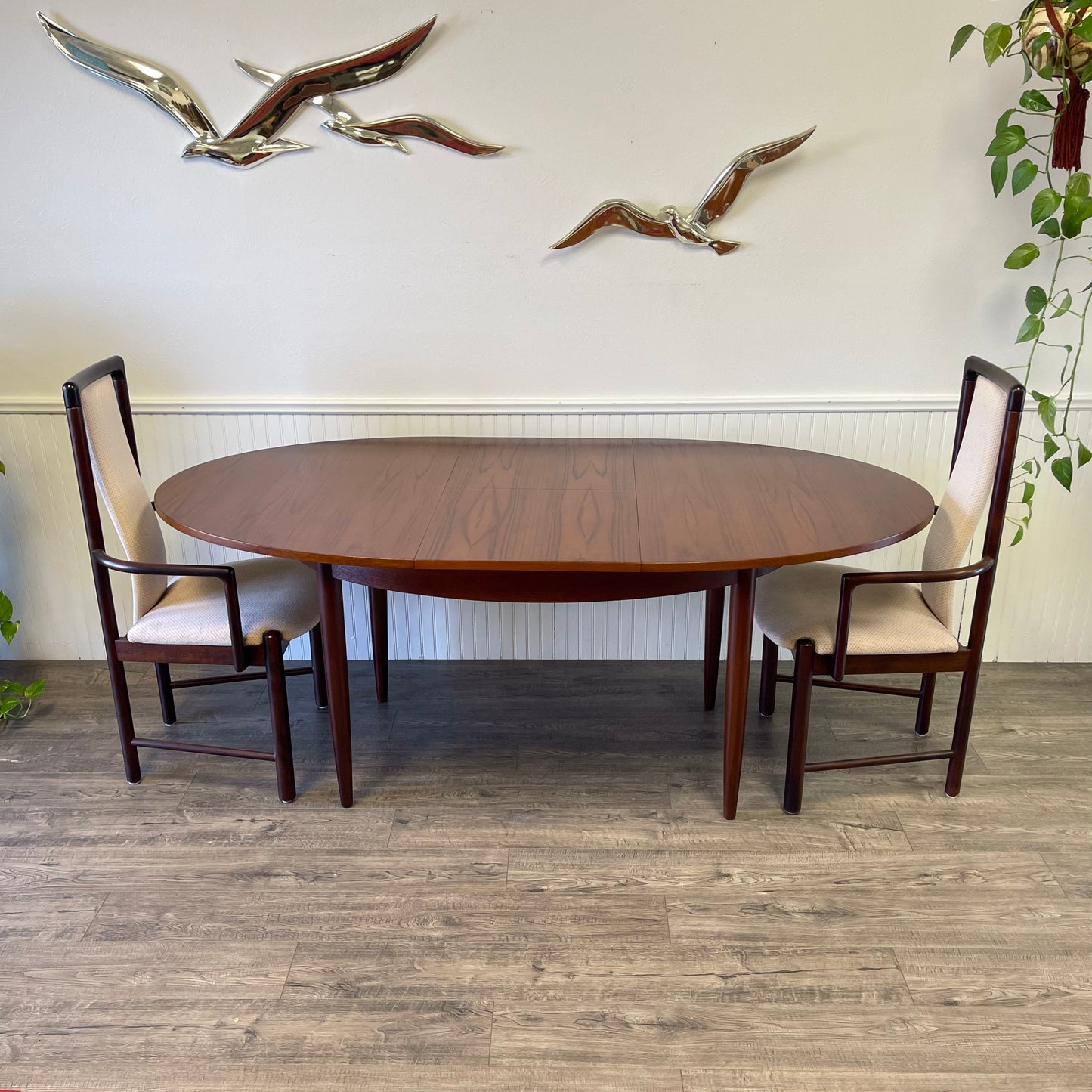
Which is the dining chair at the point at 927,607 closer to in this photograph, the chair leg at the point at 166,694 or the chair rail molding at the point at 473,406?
the chair rail molding at the point at 473,406

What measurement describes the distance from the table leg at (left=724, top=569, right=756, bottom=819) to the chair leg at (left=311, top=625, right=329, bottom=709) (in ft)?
→ 3.63

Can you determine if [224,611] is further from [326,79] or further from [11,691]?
[326,79]

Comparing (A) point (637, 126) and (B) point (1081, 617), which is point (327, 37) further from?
(B) point (1081, 617)

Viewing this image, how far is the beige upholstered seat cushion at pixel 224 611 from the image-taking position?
7.55ft

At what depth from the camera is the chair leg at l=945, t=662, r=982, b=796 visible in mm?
2350

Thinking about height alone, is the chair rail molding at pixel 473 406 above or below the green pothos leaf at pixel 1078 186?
below

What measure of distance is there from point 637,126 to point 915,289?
0.90 meters

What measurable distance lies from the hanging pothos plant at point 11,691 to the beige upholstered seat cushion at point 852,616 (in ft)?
6.60

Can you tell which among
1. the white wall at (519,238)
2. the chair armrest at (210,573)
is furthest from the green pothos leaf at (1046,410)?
the chair armrest at (210,573)

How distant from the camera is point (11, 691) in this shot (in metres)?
2.84

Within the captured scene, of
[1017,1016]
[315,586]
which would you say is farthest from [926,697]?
[315,586]

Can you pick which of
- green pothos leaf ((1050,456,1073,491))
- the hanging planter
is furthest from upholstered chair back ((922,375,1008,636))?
the hanging planter

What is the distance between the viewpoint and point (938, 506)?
238 centimetres

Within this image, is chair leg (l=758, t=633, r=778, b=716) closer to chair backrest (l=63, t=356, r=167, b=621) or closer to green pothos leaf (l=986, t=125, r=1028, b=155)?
green pothos leaf (l=986, t=125, r=1028, b=155)
